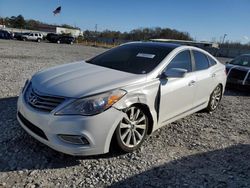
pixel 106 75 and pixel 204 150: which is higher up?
pixel 106 75

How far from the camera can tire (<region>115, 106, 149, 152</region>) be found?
359 cm

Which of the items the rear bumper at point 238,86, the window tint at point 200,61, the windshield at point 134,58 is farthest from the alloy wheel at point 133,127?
the rear bumper at point 238,86

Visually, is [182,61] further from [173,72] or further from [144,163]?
[144,163]

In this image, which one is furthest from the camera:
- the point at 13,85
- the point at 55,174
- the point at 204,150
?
the point at 13,85

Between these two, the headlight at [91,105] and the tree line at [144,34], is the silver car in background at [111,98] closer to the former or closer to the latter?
the headlight at [91,105]

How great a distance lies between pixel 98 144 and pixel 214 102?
367cm

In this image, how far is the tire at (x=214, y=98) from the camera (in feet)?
19.3

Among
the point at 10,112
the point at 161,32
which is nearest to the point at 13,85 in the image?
the point at 10,112

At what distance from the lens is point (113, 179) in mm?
3205

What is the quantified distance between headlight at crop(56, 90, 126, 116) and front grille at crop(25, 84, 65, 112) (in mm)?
143

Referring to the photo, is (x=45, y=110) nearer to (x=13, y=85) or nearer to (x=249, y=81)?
(x=13, y=85)

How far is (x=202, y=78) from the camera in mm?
5188

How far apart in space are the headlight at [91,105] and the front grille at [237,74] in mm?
6751

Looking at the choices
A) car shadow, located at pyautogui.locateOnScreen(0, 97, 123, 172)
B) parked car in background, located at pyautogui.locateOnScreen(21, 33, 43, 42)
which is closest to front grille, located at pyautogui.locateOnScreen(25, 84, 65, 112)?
car shadow, located at pyautogui.locateOnScreen(0, 97, 123, 172)
